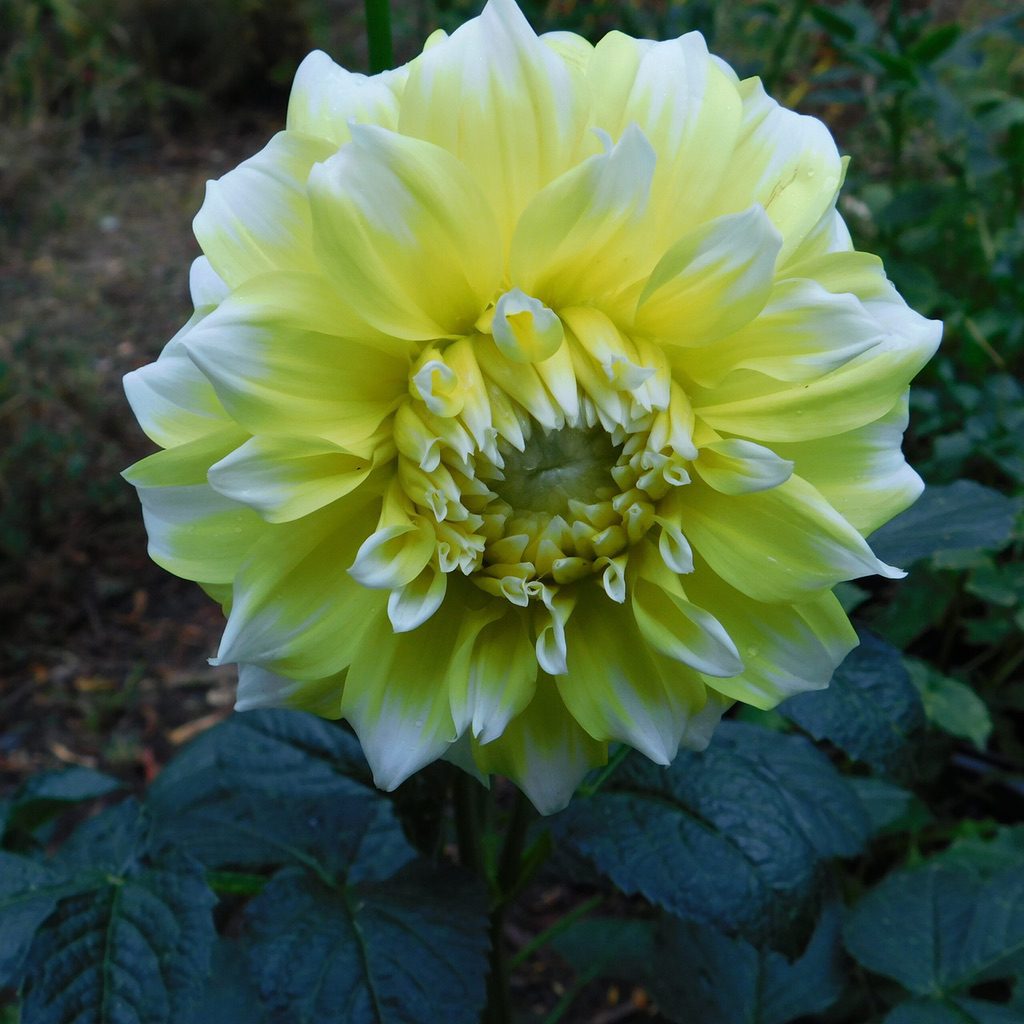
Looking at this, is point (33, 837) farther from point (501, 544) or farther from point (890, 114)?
point (890, 114)

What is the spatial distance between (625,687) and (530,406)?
22cm

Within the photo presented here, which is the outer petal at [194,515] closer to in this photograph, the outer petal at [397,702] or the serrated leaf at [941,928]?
the outer petal at [397,702]

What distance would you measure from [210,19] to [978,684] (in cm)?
433

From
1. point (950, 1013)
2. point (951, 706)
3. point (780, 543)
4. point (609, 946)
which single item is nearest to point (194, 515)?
point (780, 543)

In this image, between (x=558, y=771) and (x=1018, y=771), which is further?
(x=1018, y=771)

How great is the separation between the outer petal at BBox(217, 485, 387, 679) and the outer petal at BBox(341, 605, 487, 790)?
2 cm

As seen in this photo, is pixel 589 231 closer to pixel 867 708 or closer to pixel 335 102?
pixel 335 102

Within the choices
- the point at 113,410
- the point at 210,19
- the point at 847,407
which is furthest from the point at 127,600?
the point at 210,19

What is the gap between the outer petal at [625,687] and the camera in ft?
2.57

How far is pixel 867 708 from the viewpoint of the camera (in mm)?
1086

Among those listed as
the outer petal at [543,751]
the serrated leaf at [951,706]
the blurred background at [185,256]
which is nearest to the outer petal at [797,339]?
the outer petal at [543,751]

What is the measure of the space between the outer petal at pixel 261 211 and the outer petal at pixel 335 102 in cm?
4

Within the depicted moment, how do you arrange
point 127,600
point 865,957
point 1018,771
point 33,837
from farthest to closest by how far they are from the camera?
point 127,600 < point 1018,771 < point 33,837 < point 865,957

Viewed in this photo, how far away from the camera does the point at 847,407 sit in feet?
2.55
